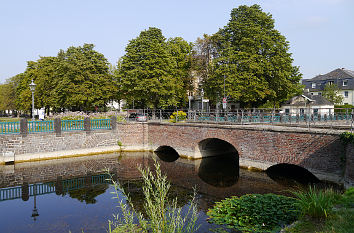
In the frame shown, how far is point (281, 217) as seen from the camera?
9.40m

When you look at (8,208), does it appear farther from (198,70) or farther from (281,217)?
(198,70)

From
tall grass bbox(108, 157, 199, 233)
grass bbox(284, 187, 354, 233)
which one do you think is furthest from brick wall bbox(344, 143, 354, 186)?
tall grass bbox(108, 157, 199, 233)

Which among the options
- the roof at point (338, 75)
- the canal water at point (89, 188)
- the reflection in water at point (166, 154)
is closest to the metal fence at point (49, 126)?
the canal water at point (89, 188)

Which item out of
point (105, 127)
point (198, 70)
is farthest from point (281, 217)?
point (198, 70)

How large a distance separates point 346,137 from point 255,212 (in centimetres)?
633

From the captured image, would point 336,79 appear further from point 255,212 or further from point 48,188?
point 48,188

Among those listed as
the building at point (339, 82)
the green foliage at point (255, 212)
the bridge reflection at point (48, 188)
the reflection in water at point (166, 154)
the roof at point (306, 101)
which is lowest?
the bridge reflection at point (48, 188)

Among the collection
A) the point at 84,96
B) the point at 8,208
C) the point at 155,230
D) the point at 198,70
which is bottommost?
the point at 8,208

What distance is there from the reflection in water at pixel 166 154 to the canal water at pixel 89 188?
0.53m

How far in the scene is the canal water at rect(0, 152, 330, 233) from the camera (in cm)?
1076

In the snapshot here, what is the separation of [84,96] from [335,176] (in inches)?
1196

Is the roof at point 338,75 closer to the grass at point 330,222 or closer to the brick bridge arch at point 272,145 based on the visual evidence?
the brick bridge arch at point 272,145

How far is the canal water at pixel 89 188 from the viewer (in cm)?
1076

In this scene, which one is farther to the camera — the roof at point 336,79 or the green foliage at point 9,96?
the green foliage at point 9,96
